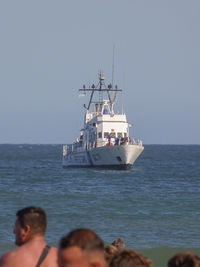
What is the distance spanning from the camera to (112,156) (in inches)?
2072

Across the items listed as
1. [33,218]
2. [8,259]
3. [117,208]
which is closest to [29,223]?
[33,218]

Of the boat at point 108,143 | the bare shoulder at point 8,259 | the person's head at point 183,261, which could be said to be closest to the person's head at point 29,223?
the bare shoulder at point 8,259

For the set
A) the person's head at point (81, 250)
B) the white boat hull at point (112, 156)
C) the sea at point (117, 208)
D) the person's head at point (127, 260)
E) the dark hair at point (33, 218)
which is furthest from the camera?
the white boat hull at point (112, 156)

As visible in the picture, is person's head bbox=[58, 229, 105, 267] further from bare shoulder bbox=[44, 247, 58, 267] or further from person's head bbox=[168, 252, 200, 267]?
bare shoulder bbox=[44, 247, 58, 267]

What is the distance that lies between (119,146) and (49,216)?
2683cm

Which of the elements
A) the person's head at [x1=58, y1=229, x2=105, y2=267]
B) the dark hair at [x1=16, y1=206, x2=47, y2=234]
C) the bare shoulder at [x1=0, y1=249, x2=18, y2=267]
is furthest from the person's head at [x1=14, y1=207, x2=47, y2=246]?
the person's head at [x1=58, y1=229, x2=105, y2=267]

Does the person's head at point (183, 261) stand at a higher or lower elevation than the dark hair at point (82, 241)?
lower

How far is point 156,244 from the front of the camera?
18.1 meters

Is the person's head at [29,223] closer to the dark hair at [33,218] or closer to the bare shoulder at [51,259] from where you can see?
the dark hair at [33,218]

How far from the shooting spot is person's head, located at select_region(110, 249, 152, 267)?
15.1 ft

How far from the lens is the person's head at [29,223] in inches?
205

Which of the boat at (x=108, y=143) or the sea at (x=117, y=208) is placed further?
the boat at (x=108, y=143)

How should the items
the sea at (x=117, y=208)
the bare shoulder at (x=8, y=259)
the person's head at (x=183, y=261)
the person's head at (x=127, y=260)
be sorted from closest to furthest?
the person's head at (x=183, y=261), the person's head at (x=127, y=260), the bare shoulder at (x=8, y=259), the sea at (x=117, y=208)

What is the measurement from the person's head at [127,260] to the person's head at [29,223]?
0.78 m
